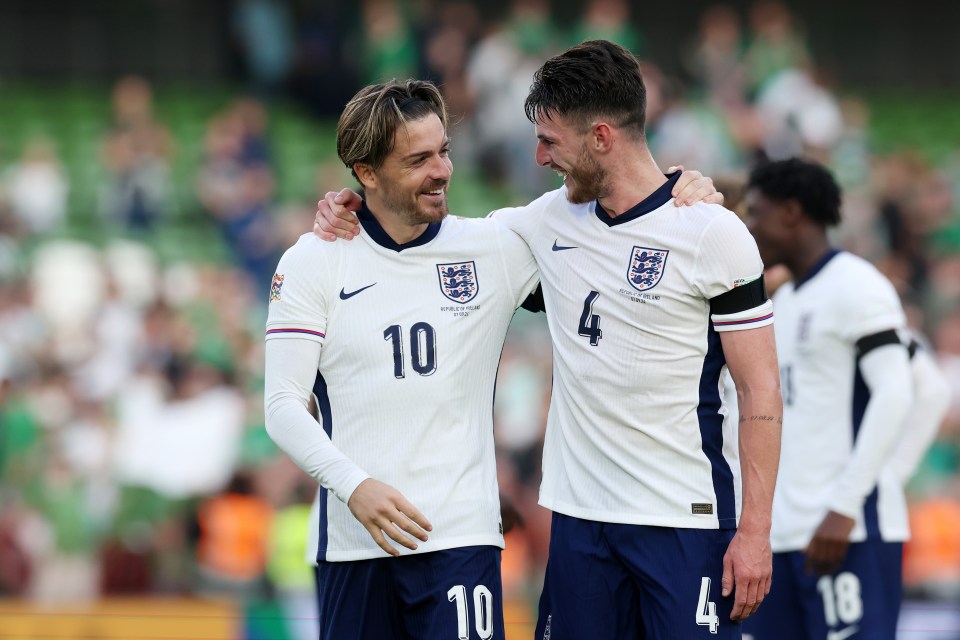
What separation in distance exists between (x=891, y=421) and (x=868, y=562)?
2.09ft

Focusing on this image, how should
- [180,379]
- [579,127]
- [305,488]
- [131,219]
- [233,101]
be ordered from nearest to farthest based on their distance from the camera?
[579,127] → [305,488] → [180,379] → [131,219] → [233,101]

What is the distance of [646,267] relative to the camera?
15.0 feet

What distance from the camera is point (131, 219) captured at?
50.2 feet

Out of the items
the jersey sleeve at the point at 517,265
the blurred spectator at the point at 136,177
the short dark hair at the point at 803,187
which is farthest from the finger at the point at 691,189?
the blurred spectator at the point at 136,177

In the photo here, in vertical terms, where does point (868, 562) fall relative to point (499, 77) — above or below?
below

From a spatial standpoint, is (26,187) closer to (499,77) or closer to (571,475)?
(499,77)

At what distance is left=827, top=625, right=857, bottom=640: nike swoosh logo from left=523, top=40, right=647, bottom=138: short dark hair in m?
2.49

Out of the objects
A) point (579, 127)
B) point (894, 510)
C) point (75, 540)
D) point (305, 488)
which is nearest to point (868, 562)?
point (894, 510)

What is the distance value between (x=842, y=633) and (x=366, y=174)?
9.21 feet

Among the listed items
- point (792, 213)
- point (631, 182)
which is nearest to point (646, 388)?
point (631, 182)

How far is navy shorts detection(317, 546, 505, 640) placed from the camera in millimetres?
4629

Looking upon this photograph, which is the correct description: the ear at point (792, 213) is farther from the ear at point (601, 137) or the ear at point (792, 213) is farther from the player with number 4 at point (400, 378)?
the ear at point (601, 137)

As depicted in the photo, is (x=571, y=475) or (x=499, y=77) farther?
(x=499, y=77)

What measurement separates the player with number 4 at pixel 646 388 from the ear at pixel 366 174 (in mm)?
584
